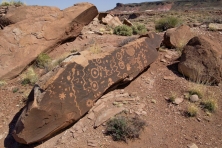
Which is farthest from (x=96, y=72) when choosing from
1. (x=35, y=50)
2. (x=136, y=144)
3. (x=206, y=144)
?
(x=35, y=50)

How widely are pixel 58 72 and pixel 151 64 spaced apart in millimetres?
3041

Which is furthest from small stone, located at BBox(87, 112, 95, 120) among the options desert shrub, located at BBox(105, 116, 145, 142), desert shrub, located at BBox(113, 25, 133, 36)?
desert shrub, located at BBox(113, 25, 133, 36)

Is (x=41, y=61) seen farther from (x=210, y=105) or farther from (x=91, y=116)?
(x=210, y=105)

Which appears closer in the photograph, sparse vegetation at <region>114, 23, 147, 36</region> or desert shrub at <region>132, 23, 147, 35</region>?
sparse vegetation at <region>114, 23, 147, 36</region>

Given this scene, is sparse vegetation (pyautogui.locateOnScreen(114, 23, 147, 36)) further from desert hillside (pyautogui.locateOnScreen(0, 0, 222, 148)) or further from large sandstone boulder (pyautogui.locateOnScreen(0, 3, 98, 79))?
desert hillside (pyautogui.locateOnScreen(0, 0, 222, 148))

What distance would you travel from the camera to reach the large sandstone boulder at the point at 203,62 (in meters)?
5.85

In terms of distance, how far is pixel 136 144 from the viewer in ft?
14.5

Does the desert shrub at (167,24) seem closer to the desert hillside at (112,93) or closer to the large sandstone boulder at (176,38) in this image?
the desert hillside at (112,93)

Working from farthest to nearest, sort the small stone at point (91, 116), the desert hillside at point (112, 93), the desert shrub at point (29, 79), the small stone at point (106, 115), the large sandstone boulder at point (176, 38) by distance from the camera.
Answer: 1. the large sandstone boulder at point (176, 38)
2. the desert shrub at point (29, 79)
3. the small stone at point (91, 116)
4. the small stone at point (106, 115)
5. the desert hillside at point (112, 93)

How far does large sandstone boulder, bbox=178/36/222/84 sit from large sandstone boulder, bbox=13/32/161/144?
A: 1.61 metres

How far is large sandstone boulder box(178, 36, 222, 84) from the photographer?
19.2 ft

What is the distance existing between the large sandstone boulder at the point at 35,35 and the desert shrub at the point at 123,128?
4153 millimetres

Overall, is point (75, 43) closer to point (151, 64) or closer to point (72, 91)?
point (151, 64)

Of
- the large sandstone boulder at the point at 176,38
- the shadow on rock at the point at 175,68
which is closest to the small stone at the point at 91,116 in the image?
the shadow on rock at the point at 175,68
